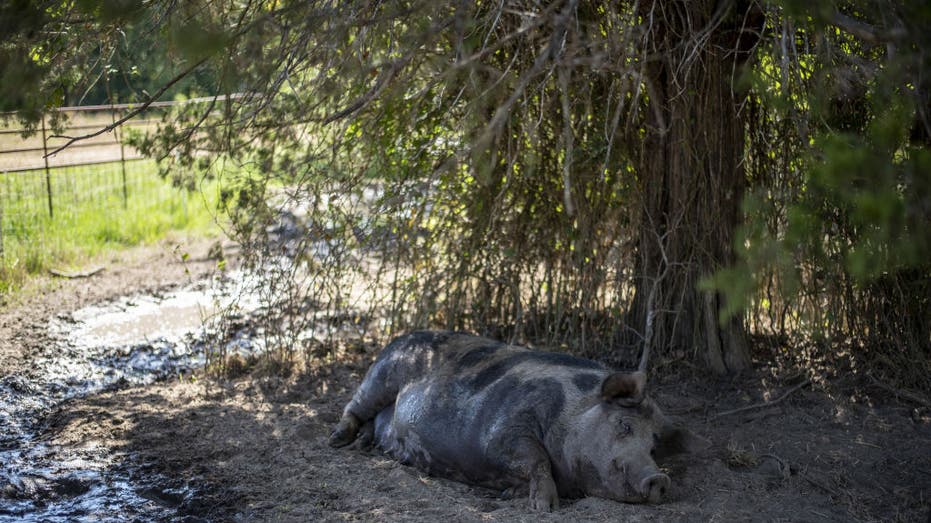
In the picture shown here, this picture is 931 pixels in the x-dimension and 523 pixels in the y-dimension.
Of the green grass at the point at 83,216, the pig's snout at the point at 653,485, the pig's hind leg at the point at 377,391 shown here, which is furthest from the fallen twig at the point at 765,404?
the green grass at the point at 83,216

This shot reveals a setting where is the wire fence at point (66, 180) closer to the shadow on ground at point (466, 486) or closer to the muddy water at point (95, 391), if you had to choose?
the muddy water at point (95, 391)

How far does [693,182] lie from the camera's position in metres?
6.32

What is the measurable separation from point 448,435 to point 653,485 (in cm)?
130

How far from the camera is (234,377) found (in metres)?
7.11

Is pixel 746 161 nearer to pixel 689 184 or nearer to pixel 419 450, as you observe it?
pixel 689 184

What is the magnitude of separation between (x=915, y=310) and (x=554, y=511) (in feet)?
10.6

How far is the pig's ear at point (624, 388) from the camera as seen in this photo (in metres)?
4.63

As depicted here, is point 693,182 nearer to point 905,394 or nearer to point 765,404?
point 765,404

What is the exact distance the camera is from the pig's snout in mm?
4336

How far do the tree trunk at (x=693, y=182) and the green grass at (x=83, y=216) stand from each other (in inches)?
169

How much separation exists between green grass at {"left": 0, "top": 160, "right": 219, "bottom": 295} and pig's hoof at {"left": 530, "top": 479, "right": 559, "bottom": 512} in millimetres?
5038

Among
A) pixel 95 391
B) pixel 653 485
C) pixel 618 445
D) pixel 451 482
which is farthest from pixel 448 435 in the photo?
pixel 95 391

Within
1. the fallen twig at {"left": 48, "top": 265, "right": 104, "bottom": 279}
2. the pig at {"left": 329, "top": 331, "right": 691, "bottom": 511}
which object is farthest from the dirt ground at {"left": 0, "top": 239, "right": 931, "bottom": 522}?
the fallen twig at {"left": 48, "top": 265, "right": 104, "bottom": 279}

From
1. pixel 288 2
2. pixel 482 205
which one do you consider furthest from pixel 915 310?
pixel 288 2
